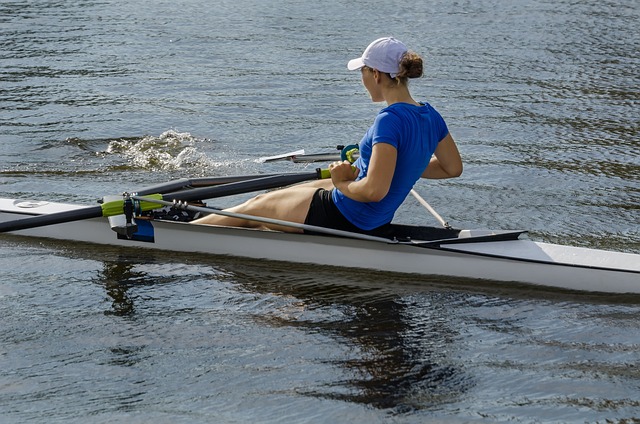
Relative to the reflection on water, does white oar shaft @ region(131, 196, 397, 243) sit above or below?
above

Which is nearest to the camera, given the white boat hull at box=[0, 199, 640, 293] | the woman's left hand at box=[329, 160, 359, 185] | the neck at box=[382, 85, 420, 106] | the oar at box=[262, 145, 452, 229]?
the neck at box=[382, 85, 420, 106]

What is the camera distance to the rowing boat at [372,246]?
22.3 feet

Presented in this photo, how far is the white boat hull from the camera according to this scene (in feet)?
22.1

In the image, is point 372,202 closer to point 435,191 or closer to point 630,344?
point 630,344

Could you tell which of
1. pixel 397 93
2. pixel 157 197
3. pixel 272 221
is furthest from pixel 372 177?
pixel 157 197

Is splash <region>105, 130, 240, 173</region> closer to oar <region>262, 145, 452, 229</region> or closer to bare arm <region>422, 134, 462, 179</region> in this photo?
oar <region>262, 145, 452, 229</region>

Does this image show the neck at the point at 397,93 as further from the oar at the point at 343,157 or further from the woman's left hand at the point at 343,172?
the oar at the point at 343,157

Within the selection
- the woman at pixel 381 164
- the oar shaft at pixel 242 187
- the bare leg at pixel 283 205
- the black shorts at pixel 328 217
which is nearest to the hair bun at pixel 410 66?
the woman at pixel 381 164

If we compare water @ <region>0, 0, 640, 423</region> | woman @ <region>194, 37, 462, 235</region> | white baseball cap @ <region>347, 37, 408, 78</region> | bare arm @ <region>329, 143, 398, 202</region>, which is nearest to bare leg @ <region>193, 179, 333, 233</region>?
woman @ <region>194, 37, 462, 235</region>

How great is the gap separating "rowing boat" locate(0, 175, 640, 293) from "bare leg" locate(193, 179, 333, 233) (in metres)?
0.09

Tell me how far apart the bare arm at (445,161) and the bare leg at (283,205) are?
0.79 m

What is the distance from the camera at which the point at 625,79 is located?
1409 centimetres

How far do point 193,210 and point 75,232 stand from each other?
141 cm

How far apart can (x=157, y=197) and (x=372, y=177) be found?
1.87m
